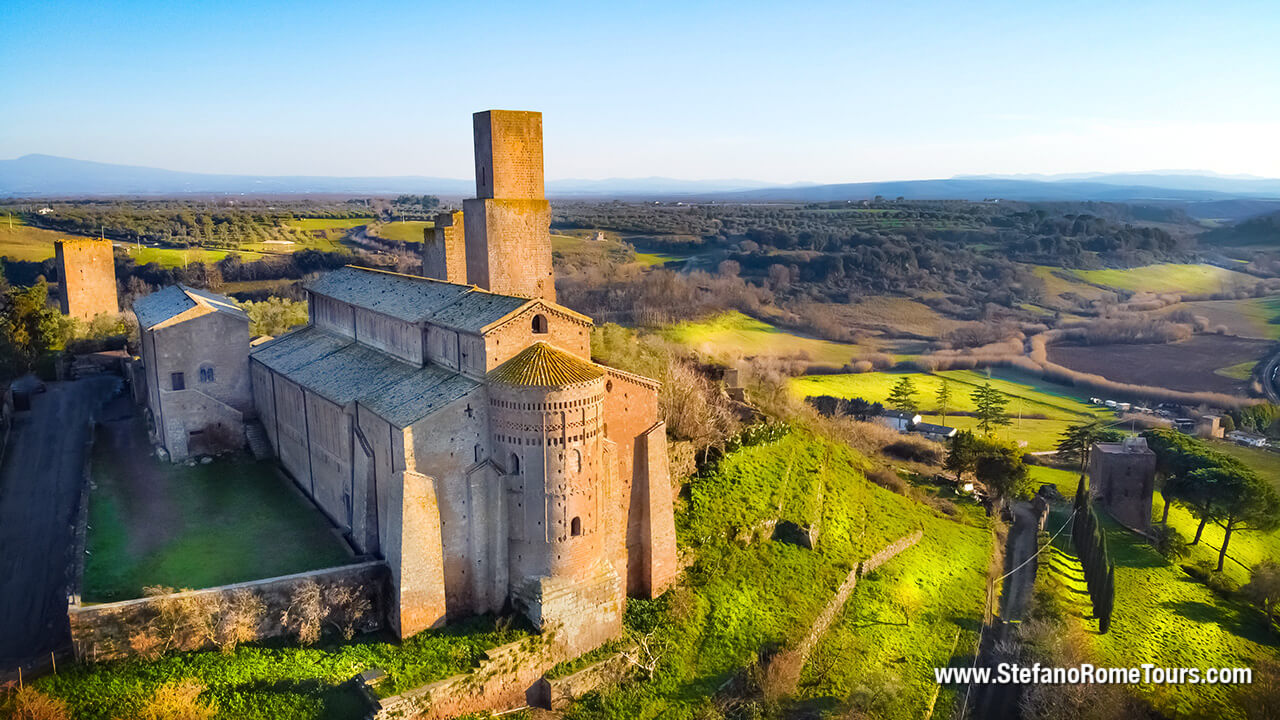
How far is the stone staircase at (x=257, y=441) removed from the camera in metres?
25.4

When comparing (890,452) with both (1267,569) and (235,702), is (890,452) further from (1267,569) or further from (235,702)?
(235,702)

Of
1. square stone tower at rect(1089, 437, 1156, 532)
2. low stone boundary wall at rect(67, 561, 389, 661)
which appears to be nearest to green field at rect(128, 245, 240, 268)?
low stone boundary wall at rect(67, 561, 389, 661)

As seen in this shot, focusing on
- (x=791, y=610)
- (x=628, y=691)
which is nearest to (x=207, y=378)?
(x=628, y=691)

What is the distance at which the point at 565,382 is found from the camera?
17.3 meters

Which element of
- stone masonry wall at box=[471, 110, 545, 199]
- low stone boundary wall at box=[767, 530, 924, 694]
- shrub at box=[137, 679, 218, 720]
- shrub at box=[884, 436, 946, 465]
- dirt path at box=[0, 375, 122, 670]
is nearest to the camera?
shrub at box=[137, 679, 218, 720]

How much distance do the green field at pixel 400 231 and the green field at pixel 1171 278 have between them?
63.7 m

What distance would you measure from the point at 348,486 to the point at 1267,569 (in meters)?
31.3

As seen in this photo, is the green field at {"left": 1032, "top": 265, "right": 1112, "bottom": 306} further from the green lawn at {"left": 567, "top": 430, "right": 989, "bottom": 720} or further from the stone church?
the stone church

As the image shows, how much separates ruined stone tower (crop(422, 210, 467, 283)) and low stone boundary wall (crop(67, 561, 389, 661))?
11907 mm

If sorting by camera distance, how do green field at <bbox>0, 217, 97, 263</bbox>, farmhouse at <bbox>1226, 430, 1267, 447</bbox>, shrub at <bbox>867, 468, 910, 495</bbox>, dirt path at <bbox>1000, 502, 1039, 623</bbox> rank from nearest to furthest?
dirt path at <bbox>1000, 502, 1039, 623</bbox> → shrub at <bbox>867, 468, 910, 495</bbox> → farmhouse at <bbox>1226, 430, 1267, 447</bbox> → green field at <bbox>0, 217, 97, 263</bbox>

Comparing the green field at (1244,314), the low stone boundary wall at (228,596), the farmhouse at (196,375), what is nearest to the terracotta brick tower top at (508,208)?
the farmhouse at (196,375)

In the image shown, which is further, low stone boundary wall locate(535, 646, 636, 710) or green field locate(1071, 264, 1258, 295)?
green field locate(1071, 264, 1258, 295)

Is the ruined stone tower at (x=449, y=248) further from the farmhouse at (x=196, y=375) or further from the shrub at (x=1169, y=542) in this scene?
the shrub at (x=1169, y=542)

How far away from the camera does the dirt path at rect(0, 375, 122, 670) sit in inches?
656
